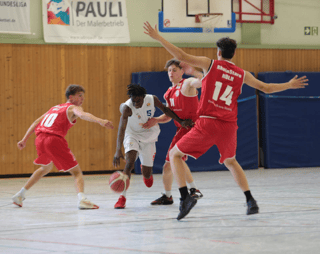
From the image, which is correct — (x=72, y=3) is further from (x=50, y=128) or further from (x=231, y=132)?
(x=231, y=132)

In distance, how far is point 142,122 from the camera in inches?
246

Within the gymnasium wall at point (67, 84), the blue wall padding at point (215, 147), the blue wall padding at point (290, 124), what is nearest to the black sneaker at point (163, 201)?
the blue wall padding at point (215, 147)

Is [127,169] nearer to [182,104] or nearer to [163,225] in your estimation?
[182,104]

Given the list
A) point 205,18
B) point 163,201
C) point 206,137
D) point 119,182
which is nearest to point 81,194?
point 119,182

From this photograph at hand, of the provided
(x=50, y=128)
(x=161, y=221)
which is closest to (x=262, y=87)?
(x=161, y=221)

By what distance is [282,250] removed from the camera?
3297mm

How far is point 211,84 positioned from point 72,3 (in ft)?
25.2

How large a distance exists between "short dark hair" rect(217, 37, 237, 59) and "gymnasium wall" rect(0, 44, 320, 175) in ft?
23.1

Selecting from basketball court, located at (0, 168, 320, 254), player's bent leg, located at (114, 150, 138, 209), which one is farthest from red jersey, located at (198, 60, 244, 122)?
player's bent leg, located at (114, 150, 138, 209)

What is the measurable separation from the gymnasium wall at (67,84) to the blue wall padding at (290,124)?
2158 mm

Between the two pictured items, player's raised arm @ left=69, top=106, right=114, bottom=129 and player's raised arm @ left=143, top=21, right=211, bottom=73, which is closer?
player's raised arm @ left=143, top=21, right=211, bottom=73

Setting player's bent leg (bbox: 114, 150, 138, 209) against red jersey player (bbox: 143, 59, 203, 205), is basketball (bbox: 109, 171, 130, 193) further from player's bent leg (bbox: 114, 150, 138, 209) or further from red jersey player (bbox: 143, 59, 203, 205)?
red jersey player (bbox: 143, 59, 203, 205)

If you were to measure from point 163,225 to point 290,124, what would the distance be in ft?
28.6

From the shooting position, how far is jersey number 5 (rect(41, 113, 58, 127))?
6059mm
